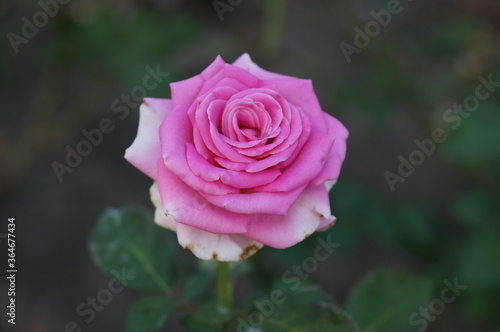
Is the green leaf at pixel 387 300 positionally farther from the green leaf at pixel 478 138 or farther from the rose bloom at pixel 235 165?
the green leaf at pixel 478 138

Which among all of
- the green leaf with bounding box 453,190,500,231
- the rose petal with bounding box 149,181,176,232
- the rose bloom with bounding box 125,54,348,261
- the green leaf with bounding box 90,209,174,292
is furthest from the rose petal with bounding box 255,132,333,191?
the green leaf with bounding box 453,190,500,231

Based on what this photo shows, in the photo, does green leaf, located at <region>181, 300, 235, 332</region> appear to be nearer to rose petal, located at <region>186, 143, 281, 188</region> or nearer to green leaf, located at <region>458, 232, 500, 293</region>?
rose petal, located at <region>186, 143, 281, 188</region>

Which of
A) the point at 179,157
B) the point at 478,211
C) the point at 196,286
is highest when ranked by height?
the point at 179,157

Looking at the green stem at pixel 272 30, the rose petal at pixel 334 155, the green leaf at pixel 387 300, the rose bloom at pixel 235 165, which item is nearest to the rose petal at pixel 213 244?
the rose bloom at pixel 235 165

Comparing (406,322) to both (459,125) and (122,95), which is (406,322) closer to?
(459,125)

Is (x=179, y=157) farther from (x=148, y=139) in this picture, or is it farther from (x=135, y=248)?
(x=135, y=248)

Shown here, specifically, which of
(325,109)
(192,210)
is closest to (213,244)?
(192,210)
